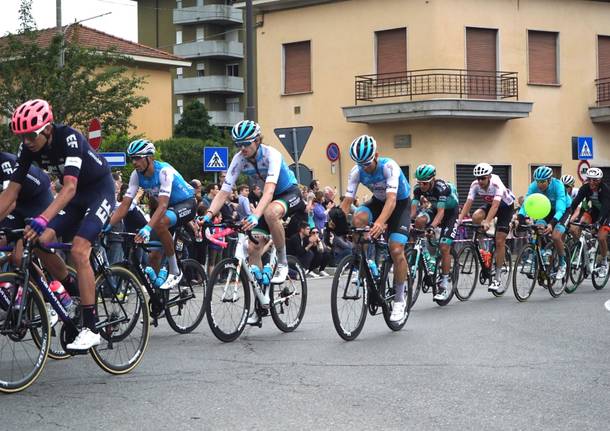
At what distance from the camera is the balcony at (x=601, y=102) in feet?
119

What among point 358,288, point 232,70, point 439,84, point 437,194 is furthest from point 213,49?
point 358,288

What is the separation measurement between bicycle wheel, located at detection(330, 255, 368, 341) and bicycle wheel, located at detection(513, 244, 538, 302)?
4781 mm

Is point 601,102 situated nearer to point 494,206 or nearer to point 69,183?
point 494,206

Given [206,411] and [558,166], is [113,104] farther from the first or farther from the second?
[206,411]

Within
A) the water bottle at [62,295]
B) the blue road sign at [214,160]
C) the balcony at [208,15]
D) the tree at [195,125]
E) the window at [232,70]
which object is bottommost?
the water bottle at [62,295]

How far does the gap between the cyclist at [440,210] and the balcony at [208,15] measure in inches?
2396

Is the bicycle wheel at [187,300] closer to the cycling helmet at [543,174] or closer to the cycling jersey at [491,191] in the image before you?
the cycling jersey at [491,191]

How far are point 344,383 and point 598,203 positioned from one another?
10.4 meters

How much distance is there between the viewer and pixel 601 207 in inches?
677

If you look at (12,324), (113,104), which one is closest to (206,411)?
(12,324)

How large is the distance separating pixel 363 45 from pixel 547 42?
6.27 meters

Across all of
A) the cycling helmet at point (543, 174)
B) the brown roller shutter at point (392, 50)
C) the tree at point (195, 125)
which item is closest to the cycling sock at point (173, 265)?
the cycling helmet at point (543, 174)

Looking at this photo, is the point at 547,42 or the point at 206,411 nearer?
the point at 206,411

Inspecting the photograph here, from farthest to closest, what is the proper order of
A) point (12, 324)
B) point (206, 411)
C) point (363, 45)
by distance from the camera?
point (363, 45)
point (12, 324)
point (206, 411)
